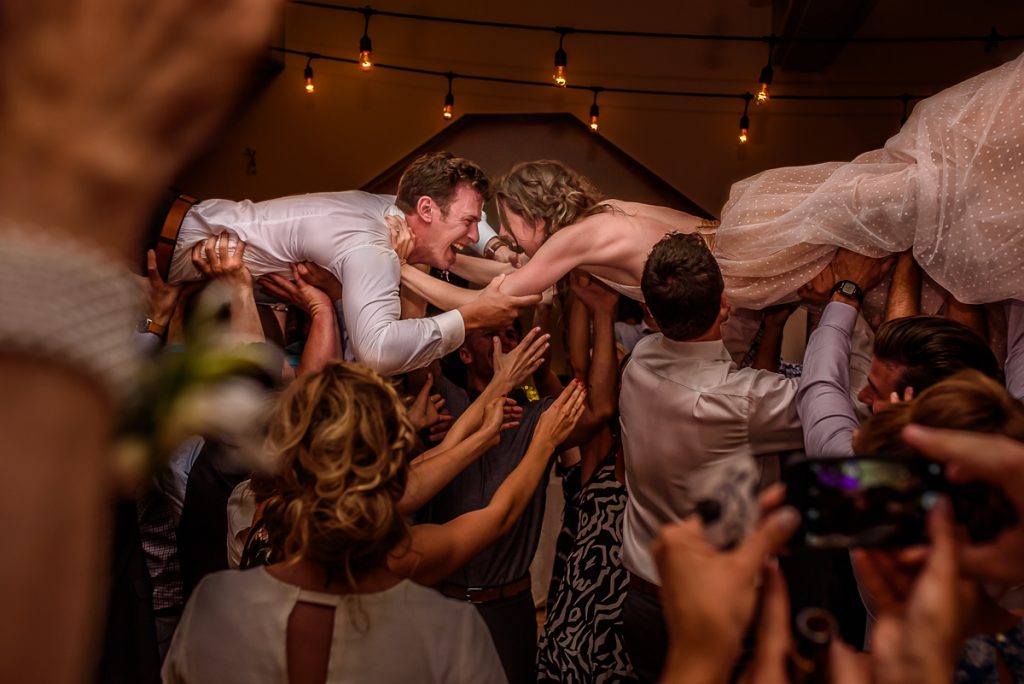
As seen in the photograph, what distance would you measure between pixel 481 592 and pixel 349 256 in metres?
1.11

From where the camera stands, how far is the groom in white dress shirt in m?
2.69

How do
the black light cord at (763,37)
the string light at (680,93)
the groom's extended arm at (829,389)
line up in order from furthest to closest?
the string light at (680,93), the black light cord at (763,37), the groom's extended arm at (829,389)

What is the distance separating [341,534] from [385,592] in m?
0.13

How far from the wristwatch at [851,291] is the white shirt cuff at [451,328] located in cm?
112

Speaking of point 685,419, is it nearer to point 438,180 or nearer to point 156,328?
point 438,180

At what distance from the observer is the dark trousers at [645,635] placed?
2.44 m

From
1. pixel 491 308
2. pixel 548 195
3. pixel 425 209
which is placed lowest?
pixel 491 308

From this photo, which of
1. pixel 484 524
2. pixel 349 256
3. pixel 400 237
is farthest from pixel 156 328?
pixel 484 524

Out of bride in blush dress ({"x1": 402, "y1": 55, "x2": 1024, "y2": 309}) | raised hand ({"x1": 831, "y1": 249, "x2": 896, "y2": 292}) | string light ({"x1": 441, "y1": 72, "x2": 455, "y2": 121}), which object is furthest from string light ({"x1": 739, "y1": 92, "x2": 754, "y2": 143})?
raised hand ({"x1": 831, "y1": 249, "x2": 896, "y2": 292})

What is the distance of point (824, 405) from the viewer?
2.08m

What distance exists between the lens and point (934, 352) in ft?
6.24

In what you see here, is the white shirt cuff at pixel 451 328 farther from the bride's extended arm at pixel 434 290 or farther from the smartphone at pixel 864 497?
the smartphone at pixel 864 497

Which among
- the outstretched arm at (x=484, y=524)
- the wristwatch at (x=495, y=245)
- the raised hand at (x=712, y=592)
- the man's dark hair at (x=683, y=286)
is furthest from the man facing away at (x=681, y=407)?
the raised hand at (x=712, y=592)

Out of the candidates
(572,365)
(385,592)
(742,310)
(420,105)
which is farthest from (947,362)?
(420,105)
